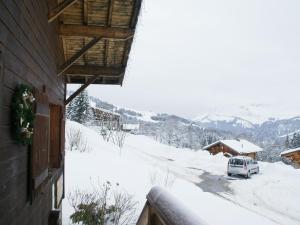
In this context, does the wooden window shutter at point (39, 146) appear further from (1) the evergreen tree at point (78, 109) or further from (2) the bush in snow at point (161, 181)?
(1) the evergreen tree at point (78, 109)

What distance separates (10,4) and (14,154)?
4.54 ft

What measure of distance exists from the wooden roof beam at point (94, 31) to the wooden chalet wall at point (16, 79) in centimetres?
179

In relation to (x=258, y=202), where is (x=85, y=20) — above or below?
above

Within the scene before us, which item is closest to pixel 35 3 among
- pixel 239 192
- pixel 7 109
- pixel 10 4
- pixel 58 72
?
pixel 10 4

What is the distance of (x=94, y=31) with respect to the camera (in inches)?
269

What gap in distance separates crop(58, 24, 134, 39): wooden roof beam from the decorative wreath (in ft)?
10.8

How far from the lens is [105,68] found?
9961 mm

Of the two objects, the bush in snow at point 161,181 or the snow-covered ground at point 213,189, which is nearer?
the snow-covered ground at point 213,189

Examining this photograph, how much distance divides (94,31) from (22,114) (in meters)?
3.74

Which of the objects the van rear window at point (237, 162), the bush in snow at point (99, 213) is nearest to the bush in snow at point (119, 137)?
the van rear window at point (237, 162)

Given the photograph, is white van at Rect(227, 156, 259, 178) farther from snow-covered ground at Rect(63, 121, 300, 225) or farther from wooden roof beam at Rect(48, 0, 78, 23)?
wooden roof beam at Rect(48, 0, 78, 23)

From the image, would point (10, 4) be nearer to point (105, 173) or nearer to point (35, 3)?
point (35, 3)

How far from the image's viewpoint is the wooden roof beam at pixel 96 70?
9.94 m

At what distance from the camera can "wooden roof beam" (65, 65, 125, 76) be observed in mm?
9938
